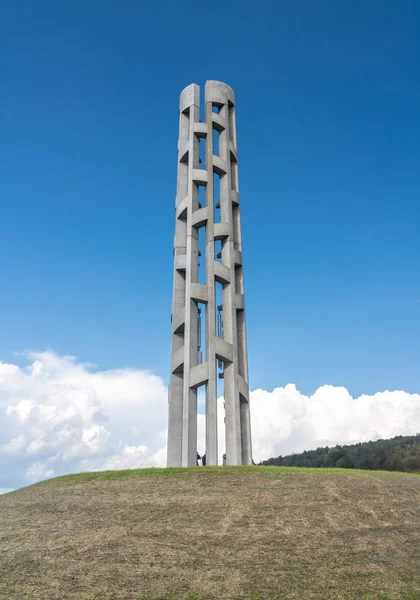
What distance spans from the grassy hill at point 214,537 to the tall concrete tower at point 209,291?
6.22m

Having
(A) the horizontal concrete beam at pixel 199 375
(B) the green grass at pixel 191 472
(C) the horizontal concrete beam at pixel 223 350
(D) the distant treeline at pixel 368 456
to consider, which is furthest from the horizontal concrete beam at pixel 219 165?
(D) the distant treeline at pixel 368 456

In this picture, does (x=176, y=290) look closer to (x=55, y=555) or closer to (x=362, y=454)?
(x=55, y=555)

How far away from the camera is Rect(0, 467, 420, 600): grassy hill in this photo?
1271cm

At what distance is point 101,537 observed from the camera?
→ 1537 centimetres

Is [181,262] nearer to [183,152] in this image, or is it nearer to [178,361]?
[178,361]

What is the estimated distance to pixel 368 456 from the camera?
46719 millimetres

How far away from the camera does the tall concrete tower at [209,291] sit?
88.6 ft

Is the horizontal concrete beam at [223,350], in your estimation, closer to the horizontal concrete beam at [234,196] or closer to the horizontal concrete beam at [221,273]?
the horizontal concrete beam at [221,273]

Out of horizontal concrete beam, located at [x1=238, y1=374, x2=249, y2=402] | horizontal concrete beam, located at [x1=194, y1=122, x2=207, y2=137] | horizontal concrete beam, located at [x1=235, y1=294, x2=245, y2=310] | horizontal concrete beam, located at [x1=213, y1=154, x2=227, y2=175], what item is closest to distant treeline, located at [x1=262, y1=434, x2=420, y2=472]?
horizontal concrete beam, located at [x1=238, y1=374, x2=249, y2=402]

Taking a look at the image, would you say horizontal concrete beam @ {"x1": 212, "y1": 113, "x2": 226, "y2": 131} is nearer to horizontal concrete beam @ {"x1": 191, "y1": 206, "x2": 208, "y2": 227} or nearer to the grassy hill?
horizontal concrete beam @ {"x1": 191, "y1": 206, "x2": 208, "y2": 227}

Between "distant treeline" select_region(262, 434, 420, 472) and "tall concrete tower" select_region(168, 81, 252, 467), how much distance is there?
47.1 feet

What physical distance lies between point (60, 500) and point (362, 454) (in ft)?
120

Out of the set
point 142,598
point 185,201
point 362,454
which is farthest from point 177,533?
point 362,454

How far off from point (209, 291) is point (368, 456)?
27.3 meters
